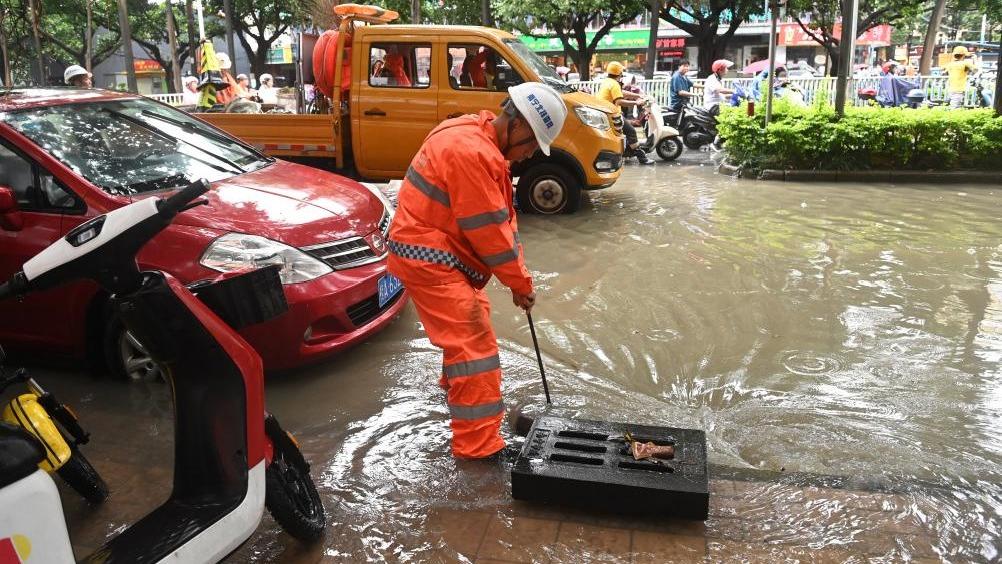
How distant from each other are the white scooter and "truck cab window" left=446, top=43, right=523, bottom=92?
5.21 metres

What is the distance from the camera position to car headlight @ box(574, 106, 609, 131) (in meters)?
8.61

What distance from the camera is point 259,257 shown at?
13.7 feet

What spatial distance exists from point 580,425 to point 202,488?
1.67 meters

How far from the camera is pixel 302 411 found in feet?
13.8

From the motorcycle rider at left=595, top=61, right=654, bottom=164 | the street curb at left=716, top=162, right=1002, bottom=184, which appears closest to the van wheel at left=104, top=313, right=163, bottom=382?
the motorcycle rider at left=595, top=61, right=654, bottom=164

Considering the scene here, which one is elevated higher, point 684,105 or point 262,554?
point 684,105

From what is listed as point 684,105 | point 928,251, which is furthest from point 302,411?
point 684,105

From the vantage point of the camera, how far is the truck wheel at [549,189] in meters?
8.90

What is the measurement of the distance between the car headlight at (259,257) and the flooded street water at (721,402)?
2.22 ft

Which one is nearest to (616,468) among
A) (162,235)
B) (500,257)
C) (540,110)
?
(500,257)

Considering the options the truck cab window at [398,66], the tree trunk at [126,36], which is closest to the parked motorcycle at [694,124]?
the truck cab window at [398,66]

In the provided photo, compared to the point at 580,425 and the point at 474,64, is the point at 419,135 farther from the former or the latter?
the point at 580,425

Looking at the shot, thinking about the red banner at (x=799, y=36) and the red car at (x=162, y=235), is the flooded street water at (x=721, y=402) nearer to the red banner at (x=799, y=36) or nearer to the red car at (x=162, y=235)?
the red car at (x=162, y=235)

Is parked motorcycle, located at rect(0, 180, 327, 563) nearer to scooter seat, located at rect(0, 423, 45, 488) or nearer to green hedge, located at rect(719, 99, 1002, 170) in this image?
scooter seat, located at rect(0, 423, 45, 488)
